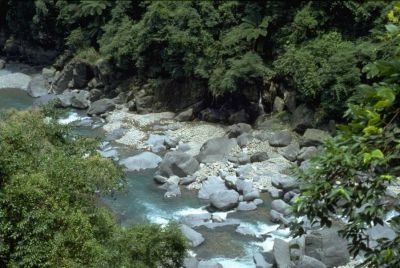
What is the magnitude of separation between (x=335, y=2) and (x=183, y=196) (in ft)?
35.9

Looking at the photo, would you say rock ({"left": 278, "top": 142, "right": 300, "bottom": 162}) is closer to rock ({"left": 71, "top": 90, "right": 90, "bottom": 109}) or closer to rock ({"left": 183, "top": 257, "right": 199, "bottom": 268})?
rock ({"left": 183, "top": 257, "right": 199, "bottom": 268})

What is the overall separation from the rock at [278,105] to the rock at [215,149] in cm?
285

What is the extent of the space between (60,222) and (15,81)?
2508 cm

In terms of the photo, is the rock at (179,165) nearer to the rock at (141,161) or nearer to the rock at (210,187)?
the rock at (141,161)

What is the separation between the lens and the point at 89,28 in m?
31.9

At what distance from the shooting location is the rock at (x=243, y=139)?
70.5 feet

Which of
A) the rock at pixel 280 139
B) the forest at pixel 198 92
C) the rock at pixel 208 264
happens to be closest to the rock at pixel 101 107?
the forest at pixel 198 92

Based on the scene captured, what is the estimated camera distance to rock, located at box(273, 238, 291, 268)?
13.4m

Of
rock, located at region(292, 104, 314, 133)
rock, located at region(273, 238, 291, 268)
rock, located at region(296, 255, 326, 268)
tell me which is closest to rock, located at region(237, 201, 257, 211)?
rock, located at region(273, 238, 291, 268)

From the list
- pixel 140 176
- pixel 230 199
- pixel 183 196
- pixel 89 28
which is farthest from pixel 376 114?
pixel 89 28

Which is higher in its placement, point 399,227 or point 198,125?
point 399,227

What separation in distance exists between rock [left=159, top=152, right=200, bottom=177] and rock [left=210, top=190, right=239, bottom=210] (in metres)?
2.32

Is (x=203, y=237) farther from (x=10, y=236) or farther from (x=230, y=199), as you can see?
(x=10, y=236)

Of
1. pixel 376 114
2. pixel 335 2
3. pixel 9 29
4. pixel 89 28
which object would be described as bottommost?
pixel 9 29
